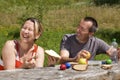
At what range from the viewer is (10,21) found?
637 inches

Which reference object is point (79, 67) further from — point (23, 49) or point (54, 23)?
point (54, 23)

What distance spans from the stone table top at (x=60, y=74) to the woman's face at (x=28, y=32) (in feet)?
1.74

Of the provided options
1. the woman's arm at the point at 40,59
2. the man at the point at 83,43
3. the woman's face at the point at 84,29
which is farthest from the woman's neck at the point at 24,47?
the woman's face at the point at 84,29

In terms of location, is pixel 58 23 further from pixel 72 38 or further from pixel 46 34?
pixel 72 38

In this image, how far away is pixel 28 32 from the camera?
3963 mm

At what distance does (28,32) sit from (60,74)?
0.80 m

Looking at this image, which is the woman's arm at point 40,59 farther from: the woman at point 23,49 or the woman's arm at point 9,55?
the woman's arm at point 9,55

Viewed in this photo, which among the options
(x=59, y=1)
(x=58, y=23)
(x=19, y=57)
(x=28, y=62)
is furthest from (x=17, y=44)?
(x=59, y=1)

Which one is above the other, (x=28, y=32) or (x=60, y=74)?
(x=28, y=32)

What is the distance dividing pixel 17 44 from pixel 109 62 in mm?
982

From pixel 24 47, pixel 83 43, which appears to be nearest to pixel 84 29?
pixel 83 43

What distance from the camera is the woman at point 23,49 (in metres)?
3.96

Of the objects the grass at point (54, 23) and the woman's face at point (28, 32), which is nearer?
the woman's face at point (28, 32)

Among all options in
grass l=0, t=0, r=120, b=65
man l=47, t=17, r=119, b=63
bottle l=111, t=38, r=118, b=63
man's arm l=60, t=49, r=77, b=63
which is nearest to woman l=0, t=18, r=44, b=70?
man's arm l=60, t=49, r=77, b=63
